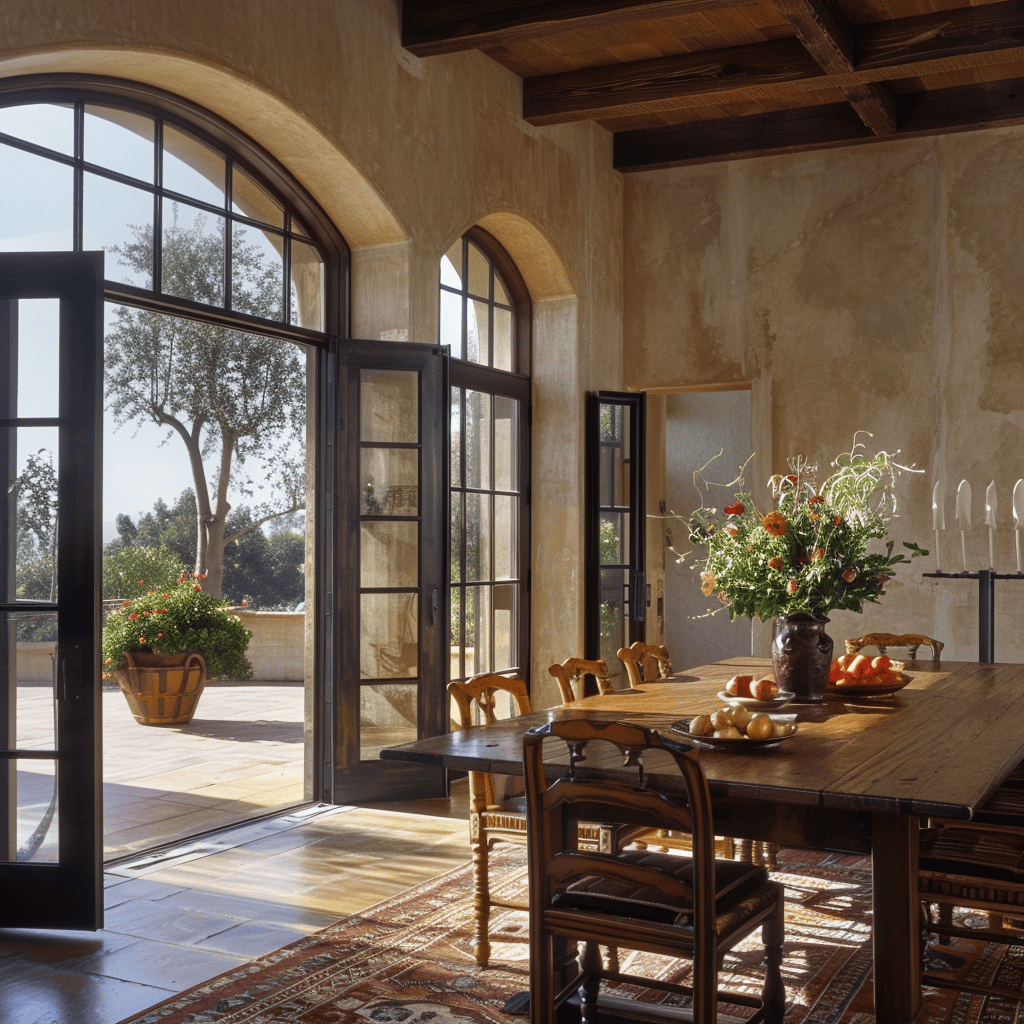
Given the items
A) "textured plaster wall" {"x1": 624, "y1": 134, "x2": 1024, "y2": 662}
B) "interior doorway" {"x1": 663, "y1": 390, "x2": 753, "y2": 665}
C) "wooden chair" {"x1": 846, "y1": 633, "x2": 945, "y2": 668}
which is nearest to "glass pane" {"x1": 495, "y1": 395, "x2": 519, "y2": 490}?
"textured plaster wall" {"x1": 624, "y1": 134, "x2": 1024, "y2": 662}

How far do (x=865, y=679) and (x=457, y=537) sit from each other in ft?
10.3

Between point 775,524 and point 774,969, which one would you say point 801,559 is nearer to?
point 775,524

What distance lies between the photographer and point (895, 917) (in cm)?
249

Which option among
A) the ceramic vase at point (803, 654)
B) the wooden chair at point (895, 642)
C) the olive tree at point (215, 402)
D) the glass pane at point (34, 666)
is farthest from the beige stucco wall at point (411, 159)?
the olive tree at point (215, 402)

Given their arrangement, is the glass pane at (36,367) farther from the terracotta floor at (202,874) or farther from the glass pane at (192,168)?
the glass pane at (192,168)

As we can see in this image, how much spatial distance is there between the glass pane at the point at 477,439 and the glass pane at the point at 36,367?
3.17 meters

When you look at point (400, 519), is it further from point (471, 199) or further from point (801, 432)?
point (801, 432)

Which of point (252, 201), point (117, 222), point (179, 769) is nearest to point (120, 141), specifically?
point (117, 222)

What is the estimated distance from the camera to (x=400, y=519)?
225 inches

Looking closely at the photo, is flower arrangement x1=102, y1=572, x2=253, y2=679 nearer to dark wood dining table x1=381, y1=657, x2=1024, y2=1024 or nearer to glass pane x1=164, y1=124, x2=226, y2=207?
glass pane x1=164, y1=124, x2=226, y2=207

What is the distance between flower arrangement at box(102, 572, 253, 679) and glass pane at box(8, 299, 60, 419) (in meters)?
5.21

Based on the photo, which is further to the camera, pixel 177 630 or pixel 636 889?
pixel 177 630

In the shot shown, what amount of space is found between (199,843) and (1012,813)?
127 inches

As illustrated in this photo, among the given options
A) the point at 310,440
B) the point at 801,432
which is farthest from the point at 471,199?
the point at 801,432
